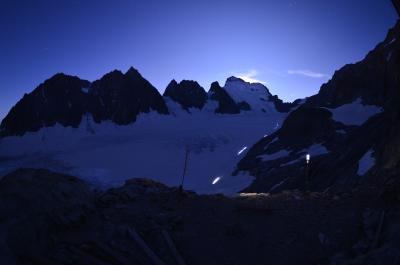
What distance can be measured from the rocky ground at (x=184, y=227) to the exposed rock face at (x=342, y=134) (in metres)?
14.9

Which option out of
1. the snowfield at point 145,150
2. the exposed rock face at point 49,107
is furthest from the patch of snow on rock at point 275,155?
the exposed rock face at point 49,107

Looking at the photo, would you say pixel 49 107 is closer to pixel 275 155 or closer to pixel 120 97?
pixel 120 97

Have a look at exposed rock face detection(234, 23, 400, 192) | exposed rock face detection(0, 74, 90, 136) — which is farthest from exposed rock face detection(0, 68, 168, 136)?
exposed rock face detection(234, 23, 400, 192)

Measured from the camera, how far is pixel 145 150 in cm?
10819

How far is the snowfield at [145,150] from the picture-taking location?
262 feet

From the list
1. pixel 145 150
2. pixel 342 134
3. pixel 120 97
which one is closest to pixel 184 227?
pixel 342 134

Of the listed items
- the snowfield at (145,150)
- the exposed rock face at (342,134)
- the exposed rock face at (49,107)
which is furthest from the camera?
the exposed rock face at (49,107)

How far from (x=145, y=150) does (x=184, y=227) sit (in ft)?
314

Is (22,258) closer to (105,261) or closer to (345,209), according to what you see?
(105,261)

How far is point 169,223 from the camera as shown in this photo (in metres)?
13.7

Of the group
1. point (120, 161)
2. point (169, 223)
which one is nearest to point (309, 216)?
point (169, 223)

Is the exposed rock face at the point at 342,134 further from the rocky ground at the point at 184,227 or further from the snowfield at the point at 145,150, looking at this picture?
the rocky ground at the point at 184,227

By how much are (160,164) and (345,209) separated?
267 ft

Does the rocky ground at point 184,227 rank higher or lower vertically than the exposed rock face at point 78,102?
lower
